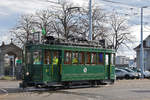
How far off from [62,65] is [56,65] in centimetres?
40

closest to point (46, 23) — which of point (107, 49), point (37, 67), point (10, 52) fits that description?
point (10, 52)

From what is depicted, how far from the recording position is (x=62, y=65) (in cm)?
1856

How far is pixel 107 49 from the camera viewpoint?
2141cm

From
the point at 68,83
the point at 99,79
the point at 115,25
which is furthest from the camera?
the point at 115,25

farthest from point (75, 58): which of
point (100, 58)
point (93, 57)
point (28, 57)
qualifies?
point (28, 57)

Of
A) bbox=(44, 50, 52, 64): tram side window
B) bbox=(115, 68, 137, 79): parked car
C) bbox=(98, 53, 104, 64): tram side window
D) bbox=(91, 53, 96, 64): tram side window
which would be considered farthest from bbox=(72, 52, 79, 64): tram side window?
bbox=(115, 68, 137, 79): parked car

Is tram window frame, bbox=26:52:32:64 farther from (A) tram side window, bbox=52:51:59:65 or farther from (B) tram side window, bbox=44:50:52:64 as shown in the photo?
(A) tram side window, bbox=52:51:59:65

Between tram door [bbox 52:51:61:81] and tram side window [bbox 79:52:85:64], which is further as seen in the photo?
tram side window [bbox 79:52:85:64]

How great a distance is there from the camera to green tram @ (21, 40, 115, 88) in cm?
1788

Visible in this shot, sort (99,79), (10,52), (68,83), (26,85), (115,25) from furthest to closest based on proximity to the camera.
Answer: (115,25) < (10,52) < (99,79) < (68,83) < (26,85)

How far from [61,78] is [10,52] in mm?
27233

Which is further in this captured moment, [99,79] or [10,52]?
[10,52]

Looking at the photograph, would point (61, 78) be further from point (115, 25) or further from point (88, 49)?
point (115, 25)

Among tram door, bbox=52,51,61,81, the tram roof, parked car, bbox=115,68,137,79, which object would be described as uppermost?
the tram roof
